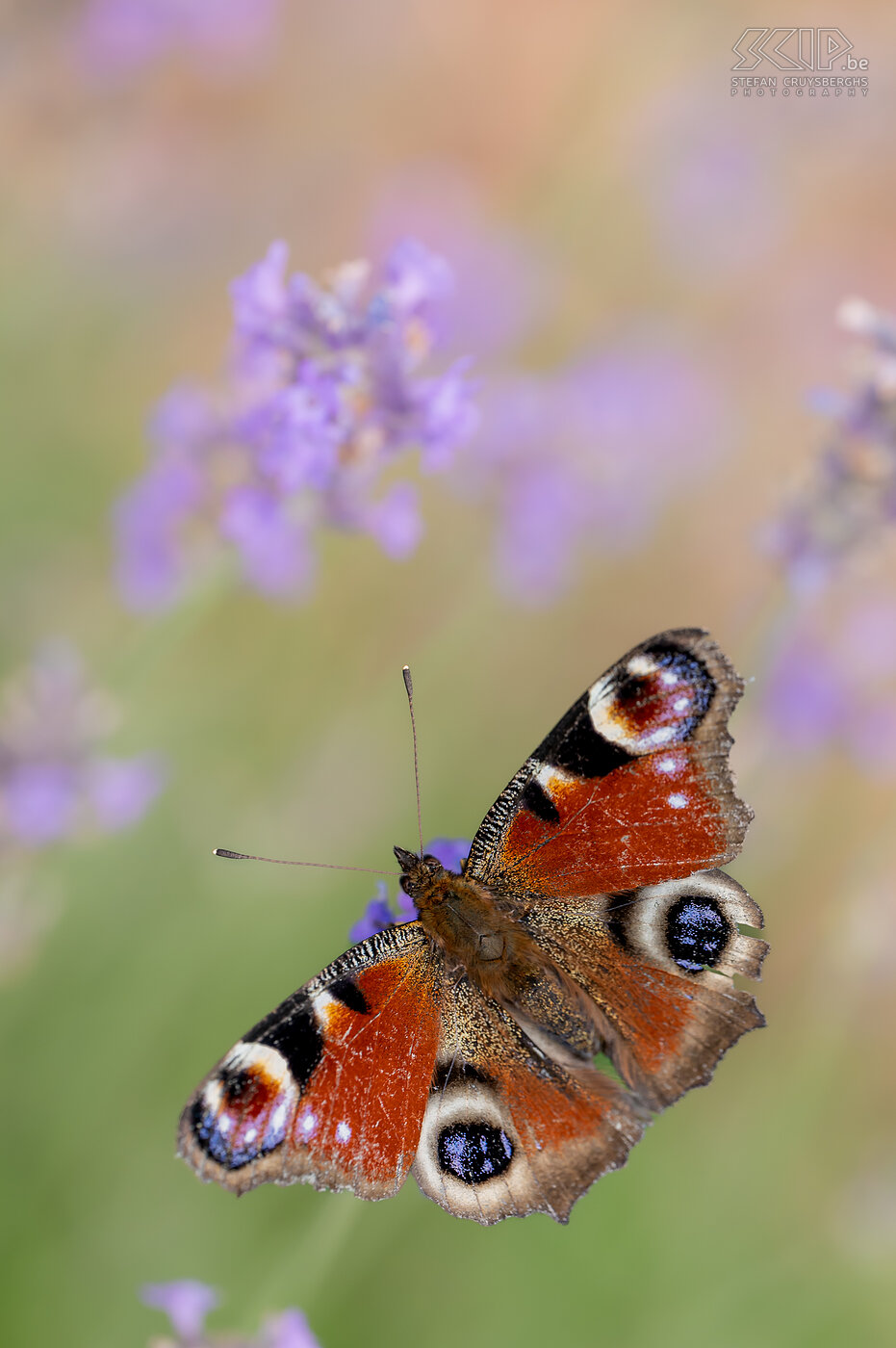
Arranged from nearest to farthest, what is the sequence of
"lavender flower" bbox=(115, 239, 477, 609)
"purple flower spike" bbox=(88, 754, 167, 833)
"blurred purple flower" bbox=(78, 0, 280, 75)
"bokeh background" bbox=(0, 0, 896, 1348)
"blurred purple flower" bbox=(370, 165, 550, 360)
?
"lavender flower" bbox=(115, 239, 477, 609) < "purple flower spike" bbox=(88, 754, 167, 833) < "bokeh background" bbox=(0, 0, 896, 1348) < "blurred purple flower" bbox=(78, 0, 280, 75) < "blurred purple flower" bbox=(370, 165, 550, 360)

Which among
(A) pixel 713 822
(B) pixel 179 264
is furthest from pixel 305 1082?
(B) pixel 179 264

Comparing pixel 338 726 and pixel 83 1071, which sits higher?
pixel 338 726

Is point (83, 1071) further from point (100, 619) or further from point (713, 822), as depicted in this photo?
point (713, 822)

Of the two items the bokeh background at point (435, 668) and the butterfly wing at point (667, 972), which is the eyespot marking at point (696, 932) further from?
the bokeh background at point (435, 668)

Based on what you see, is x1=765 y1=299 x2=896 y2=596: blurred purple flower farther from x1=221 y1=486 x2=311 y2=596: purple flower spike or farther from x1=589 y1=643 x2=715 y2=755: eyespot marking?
x1=221 y1=486 x2=311 y2=596: purple flower spike

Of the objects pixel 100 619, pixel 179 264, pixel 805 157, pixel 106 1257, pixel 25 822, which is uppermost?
pixel 179 264

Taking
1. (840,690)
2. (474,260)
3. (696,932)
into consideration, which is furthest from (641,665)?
(474,260)

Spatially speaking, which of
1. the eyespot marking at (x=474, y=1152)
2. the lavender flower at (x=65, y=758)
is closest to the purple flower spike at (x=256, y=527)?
the lavender flower at (x=65, y=758)

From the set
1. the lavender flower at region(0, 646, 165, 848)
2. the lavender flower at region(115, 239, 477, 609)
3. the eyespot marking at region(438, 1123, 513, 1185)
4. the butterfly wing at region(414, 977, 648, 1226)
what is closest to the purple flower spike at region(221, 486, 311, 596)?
the lavender flower at region(115, 239, 477, 609)
